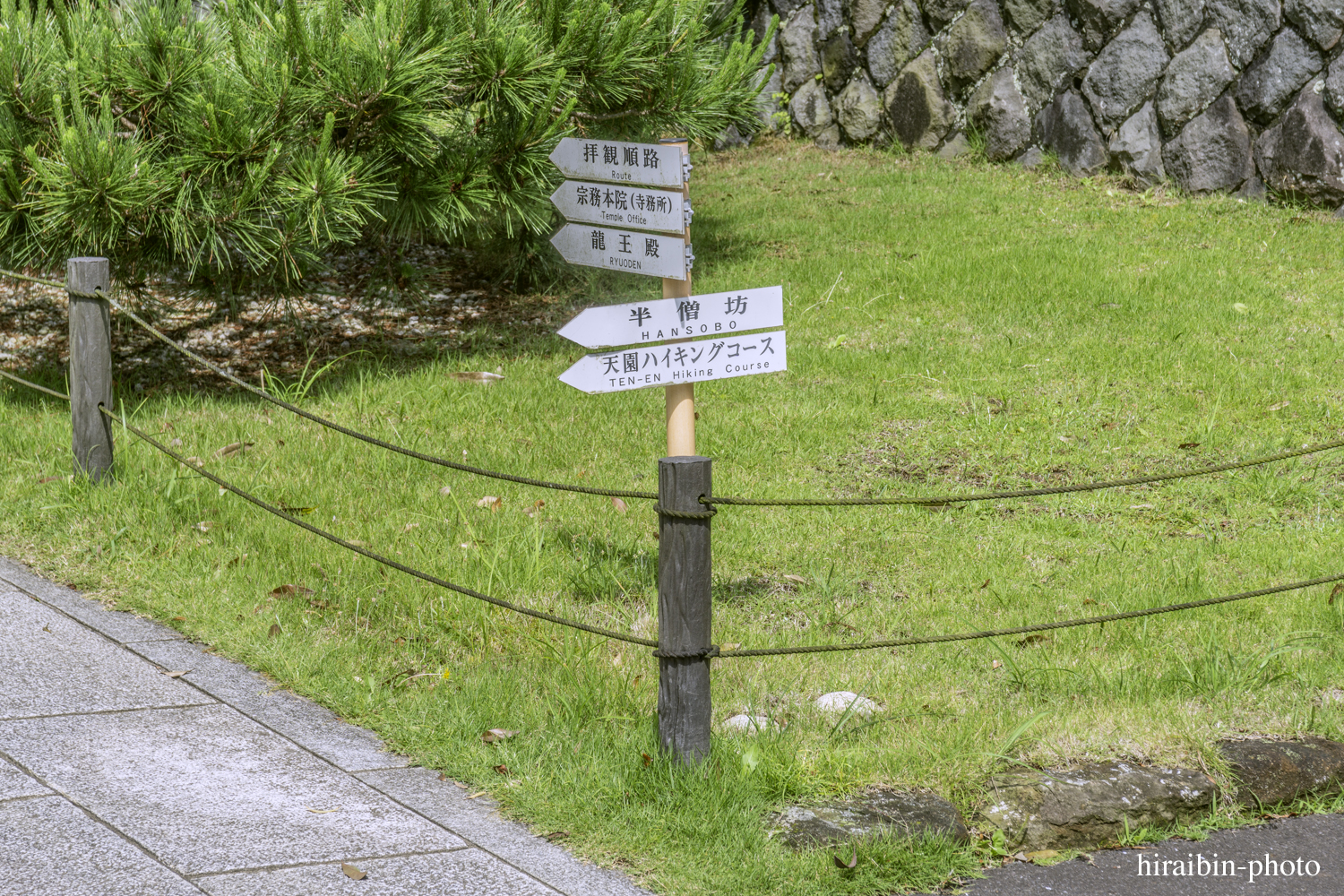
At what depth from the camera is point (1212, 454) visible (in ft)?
18.9

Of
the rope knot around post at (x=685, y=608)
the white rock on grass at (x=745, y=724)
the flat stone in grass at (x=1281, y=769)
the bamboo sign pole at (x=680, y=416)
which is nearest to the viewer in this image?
the rope knot around post at (x=685, y=608)

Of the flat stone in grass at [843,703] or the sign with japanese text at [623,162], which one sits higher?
the sign with japanese text at [623,162]

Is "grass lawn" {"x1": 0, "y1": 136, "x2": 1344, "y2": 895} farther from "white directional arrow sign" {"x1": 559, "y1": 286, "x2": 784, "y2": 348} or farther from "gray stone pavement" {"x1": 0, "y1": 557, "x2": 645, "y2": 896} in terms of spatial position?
"white directional arrow sign" {"x1": 559, "y1": 286, "x2": 784, "y2": 348}

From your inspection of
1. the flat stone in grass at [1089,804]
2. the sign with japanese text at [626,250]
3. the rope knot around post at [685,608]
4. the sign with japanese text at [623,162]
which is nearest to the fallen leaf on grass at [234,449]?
the sign with japanese text at [626,250]

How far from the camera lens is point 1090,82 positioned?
1045 cm

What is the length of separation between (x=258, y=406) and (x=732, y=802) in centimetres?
439

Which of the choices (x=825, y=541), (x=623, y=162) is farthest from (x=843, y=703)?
(x=623, y=162)

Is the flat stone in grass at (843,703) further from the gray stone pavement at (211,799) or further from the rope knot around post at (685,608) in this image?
the gray stone pavement at (211,799)

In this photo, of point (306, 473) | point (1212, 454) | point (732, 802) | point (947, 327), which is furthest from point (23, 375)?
point (1212, 454)

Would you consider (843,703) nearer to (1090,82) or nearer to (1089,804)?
(1089,804)

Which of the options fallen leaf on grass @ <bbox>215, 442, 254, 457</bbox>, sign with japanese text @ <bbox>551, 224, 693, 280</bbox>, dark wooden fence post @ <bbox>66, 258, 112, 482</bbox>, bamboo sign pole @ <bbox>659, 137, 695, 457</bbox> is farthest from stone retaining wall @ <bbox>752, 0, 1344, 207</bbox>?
bamboo sign pole @ <bbox>659, 137, 695, 457</bbox>

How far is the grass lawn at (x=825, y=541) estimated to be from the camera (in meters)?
3.44

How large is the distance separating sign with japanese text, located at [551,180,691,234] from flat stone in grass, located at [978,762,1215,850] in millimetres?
1878

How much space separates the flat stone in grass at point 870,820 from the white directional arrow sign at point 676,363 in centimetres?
131
